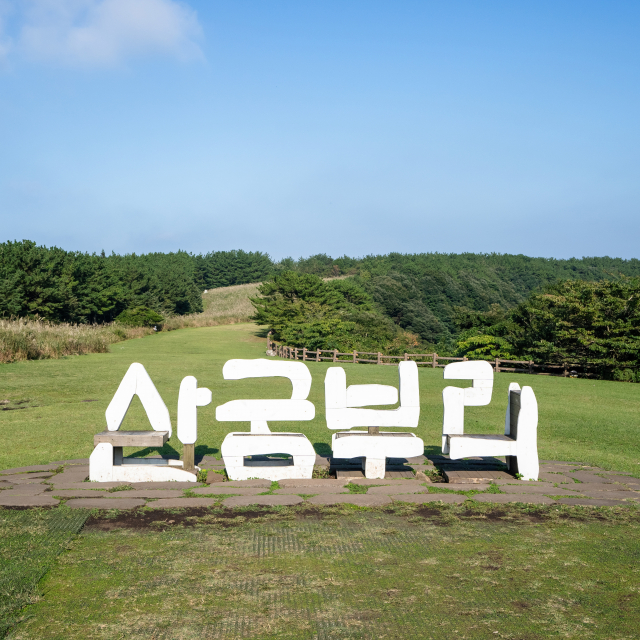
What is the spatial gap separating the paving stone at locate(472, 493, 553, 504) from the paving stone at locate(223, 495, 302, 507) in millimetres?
1709

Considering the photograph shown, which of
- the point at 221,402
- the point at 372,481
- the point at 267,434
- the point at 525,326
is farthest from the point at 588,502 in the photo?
the point at 525,326

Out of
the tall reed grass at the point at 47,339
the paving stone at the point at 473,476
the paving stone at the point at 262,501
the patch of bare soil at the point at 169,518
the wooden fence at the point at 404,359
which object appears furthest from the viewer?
the wooden fence at the point at 404,359

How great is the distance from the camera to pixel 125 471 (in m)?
6.15

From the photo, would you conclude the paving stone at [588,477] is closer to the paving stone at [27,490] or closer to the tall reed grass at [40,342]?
the paving stone at [27,490]

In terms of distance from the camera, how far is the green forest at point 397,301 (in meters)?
23.6

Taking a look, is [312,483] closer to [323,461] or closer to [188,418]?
[323,461]

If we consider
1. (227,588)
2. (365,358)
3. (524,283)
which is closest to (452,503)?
(227,588)

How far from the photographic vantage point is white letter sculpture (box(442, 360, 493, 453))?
682 centimetres

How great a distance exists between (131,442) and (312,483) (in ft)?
6.11

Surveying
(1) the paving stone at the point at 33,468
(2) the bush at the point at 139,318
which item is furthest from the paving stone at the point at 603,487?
(2) the bush at the point at 139,318

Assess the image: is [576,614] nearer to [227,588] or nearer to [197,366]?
[227,588]

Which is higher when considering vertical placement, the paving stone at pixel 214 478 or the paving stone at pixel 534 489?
the paving stone at pixel 214 478

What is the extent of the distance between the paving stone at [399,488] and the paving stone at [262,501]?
0.79 m

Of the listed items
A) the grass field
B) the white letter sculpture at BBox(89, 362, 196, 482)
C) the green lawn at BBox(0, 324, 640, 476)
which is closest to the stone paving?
the white letter sculpture at BBox(89, 362, 196, 482)
